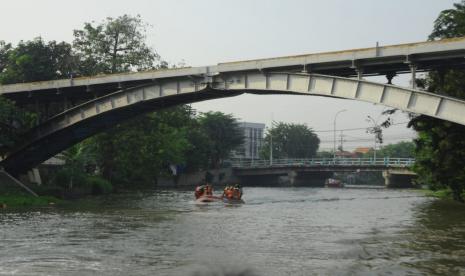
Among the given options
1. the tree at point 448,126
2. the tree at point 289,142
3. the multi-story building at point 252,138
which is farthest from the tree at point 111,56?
the multi-story building at point 252,138

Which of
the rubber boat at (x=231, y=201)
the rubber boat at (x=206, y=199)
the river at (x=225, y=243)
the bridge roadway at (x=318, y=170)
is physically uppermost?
the bridge roadway at (x=318, y=170)

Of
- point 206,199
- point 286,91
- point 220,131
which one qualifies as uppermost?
point 220,131

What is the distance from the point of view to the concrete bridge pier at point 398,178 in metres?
84.4

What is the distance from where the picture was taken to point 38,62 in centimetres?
6519

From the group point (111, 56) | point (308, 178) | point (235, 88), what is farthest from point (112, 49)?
point (308, 178)

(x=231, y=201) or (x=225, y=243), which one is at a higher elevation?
(x=231, y=201)

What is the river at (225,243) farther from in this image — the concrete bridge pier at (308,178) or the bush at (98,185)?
the concrete bridge pier at (308,178)

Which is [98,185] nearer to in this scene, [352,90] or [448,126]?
[352,90]

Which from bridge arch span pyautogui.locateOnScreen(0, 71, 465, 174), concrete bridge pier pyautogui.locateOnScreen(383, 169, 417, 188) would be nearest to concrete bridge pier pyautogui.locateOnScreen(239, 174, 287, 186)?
concrete bridge pier pyautogui.locateOnScreen(383, 169, 417, 188)

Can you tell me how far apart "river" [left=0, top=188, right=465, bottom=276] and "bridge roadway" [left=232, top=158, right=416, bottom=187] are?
172ft

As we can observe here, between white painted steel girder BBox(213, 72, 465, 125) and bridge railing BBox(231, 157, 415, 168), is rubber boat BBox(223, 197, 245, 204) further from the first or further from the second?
bridge railing BBox(231, 157, 415, 168)

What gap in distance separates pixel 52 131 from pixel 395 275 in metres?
33.0

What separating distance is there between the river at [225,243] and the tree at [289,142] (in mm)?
101994

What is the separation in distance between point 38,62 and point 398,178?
183 feet
